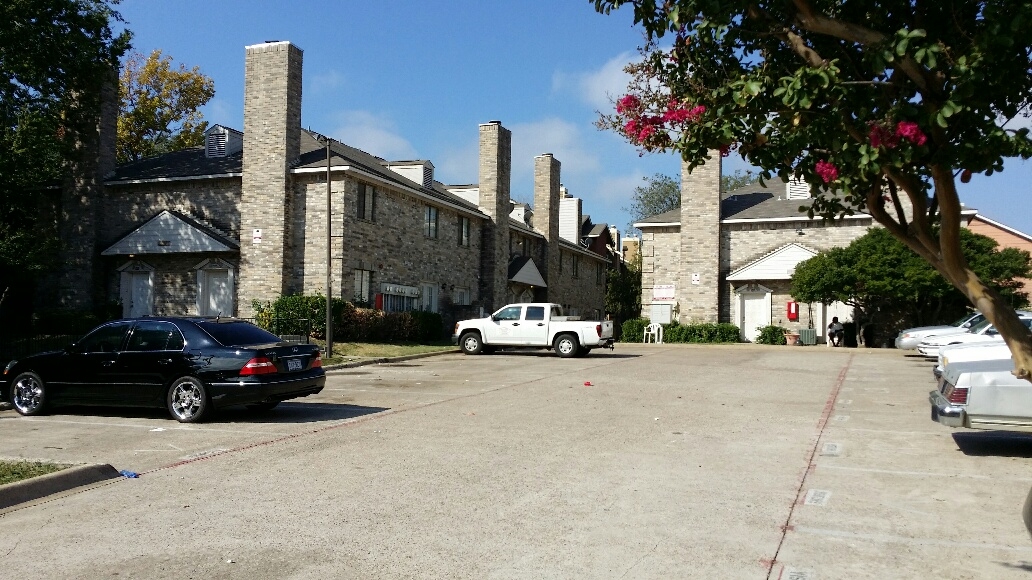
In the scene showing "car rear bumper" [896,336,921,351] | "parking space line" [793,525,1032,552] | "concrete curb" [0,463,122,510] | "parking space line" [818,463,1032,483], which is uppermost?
"car rear bumper" [896,336,921,351]

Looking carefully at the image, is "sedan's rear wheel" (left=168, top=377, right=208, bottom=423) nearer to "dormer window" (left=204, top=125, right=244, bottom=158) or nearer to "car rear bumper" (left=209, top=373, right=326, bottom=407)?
"car rear bumper" (left=209, top=373, right=326, bottom=407)

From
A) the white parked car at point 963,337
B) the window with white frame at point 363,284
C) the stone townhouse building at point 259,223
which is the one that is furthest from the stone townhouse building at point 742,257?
the window with white frame at point 363,284

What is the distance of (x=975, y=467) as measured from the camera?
912 centimetres

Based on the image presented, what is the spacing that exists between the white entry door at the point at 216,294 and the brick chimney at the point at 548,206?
64.0 feet

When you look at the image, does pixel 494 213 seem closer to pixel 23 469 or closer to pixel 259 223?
pixel 259 223

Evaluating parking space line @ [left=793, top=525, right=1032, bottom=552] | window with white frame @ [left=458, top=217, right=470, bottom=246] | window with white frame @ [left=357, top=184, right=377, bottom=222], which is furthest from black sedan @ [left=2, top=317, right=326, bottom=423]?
window with white frame @ [left=458, top=217, right=470, bottom=246]

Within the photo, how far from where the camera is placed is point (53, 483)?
25.4 ft

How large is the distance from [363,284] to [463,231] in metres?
8.64

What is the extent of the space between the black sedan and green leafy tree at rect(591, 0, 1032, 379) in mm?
6875

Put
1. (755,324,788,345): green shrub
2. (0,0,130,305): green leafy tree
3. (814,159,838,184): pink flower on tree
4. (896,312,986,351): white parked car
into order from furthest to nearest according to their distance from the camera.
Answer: (755,324,788,345): green shrub, (0,0,130,305): green leafy tree, (896,312,986,351): white parked car, (814,159,838,184): pink flower on tree

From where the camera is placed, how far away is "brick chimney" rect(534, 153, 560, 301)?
45812 mm

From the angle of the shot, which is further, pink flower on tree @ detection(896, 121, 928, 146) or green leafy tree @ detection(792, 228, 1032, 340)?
green leafy tree @ detection(792, 228, 1032, 340)

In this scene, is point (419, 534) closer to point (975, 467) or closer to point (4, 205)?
point (975, 467)

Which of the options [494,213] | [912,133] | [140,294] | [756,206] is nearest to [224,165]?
[140,294]
